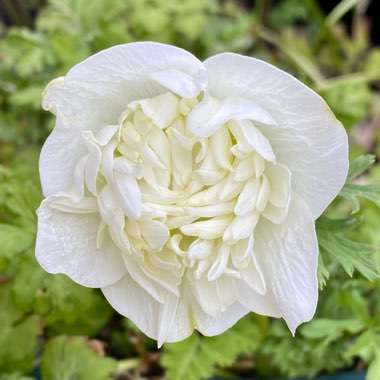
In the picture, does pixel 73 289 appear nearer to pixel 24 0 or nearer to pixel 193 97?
pixel 193 97

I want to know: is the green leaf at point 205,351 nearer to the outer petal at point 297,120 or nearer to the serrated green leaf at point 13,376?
the serrated green leaf at point 13,376

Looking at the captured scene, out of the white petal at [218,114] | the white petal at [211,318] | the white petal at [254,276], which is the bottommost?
the white petal at [211,318]

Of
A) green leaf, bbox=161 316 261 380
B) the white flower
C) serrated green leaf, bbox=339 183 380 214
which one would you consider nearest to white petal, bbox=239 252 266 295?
the white flower

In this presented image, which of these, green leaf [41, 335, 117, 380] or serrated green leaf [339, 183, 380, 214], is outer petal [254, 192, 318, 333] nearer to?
serrated green leaf [339, 183, 380, 214]

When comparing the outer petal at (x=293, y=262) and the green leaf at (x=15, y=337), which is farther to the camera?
the green leaf at (x=15, y=337)

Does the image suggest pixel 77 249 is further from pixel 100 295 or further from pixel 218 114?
pixel 100 295

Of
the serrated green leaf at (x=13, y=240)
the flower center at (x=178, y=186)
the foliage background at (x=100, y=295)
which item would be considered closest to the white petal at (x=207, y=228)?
the flower center at (x=178, y=186)

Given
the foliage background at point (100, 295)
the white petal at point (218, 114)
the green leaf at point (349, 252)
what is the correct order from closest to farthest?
the white petal at point (218, 114)
the green leaf at point (349, 252)
the foliage background at point (100, 295)

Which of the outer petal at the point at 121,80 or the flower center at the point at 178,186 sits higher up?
the outer petal at the point at 121,80

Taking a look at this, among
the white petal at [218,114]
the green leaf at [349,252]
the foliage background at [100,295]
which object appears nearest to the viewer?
the white petal at [218,114]
